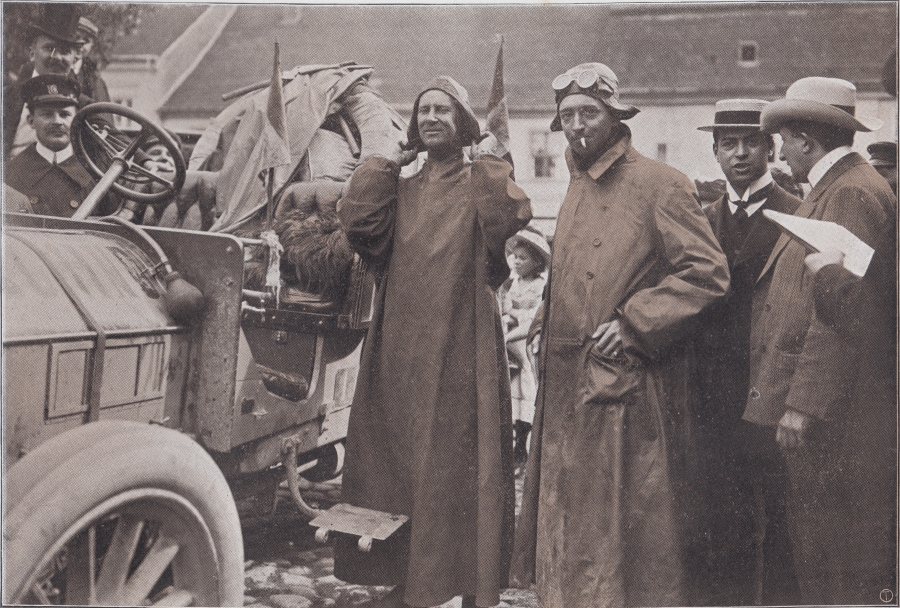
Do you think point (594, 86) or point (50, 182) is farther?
point (50, 182)

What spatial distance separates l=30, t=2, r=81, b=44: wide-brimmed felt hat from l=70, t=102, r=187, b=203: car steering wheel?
37 cm

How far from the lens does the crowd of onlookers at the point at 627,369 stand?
3.20 meters

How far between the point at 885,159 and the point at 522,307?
1712mm

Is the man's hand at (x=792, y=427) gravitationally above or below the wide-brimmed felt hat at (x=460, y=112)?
below

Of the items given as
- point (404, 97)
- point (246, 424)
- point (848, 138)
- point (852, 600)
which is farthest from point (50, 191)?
point (852, 600)

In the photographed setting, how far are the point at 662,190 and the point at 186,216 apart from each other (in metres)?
2.07

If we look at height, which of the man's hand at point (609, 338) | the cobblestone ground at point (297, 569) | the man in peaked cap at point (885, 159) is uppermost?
the man in peaked cap at point (885, 159)

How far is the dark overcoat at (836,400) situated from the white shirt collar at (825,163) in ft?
0.06

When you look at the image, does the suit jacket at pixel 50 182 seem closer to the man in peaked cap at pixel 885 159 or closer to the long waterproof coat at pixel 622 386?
the long waterproof coat at pixel 622 386

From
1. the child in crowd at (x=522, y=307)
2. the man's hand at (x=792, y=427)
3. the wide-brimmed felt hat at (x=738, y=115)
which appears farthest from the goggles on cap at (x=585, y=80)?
the man's hand at (x=792, y=427)

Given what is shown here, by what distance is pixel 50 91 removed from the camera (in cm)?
372

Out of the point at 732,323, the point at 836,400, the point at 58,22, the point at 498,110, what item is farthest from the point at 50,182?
the point at 836,400

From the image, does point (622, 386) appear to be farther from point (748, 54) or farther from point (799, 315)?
point (748, 54)

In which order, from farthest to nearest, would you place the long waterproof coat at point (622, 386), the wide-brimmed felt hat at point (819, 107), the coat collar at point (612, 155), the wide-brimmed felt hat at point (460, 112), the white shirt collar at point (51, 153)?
the white shirt collar at point (51, 153) → the wide-brimmed felt hat at point (819, 107) → the wide-brimmed felt hat at point (460, 112) → the coat collar at point (612, 155) → the long waterproof coat at point (622, 386)
